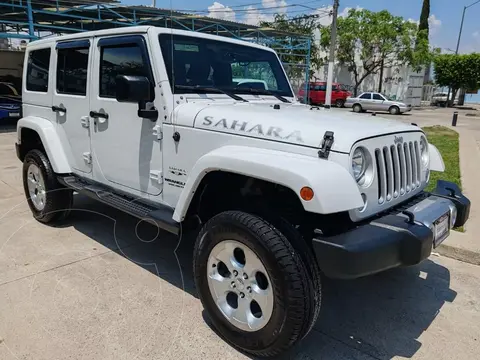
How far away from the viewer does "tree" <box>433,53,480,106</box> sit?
40156 millimetres

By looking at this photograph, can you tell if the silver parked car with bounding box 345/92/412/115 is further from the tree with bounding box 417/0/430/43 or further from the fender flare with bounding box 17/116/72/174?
the fender flare with bounding box 17/116/72/174

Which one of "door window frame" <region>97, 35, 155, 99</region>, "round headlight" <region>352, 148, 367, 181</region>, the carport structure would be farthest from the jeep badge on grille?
the carport structure

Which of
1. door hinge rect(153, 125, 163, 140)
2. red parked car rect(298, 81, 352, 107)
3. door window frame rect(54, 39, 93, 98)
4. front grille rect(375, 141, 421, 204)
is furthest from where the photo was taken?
red parked car rect(298, 81, 352, 107)

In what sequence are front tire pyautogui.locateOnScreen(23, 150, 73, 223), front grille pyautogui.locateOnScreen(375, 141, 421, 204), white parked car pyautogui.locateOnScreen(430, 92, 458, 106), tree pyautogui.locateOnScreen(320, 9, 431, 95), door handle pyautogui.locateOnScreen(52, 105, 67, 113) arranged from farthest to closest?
1. white parked car pyautogui.locateOnScreen(430, 92, 458, 106)
2. tree pyautogui.locateOnScreen(320, 9, 431, 95)
3. front tire pyautogui.locateOnScreen(23, 150, 73, 223)
4. door handle pyautogui.locateOnScreen(52, 105, 67, 113)
5. front grille pyautogui.locateOnScreen(375, 141, 421, 204)

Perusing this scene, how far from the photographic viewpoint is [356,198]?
2260mm

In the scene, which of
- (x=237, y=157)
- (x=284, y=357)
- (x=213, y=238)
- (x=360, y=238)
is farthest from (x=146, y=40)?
(x=284, y=357)

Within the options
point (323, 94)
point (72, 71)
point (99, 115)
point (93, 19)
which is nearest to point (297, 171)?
point (99, 115)

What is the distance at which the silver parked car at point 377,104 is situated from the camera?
2805 centimetres

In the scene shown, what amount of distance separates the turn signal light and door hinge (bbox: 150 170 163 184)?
145 centimetres

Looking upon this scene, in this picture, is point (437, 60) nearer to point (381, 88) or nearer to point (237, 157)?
point (381, 88)

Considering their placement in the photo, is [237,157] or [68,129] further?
[68,129]

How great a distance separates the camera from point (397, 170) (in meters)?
2.79

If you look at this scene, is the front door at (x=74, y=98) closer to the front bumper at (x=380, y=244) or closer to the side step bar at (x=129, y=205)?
the side step bar at (x=129, y=205)

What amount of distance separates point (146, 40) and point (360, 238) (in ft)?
7.38
